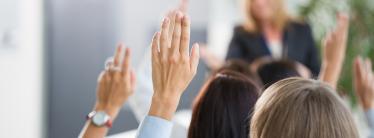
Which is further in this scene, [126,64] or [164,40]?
[126,64]

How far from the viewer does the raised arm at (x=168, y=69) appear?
3.71 feet

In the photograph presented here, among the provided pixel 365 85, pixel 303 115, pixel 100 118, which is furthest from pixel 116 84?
pixel 365 85

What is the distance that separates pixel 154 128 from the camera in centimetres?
112

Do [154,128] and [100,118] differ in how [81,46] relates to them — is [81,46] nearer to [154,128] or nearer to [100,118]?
[100,118]

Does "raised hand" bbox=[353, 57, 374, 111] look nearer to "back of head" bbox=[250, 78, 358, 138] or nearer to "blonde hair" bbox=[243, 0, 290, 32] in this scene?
"back of head" bbox=[250, 78, 358, 138]

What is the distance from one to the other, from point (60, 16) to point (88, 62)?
429 millimetres

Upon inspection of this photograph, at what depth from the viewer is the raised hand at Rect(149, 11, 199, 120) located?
1146 mm

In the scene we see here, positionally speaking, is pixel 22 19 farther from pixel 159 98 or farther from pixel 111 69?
pixel 159 98

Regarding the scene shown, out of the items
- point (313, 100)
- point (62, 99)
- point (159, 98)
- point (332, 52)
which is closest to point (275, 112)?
point (313, 100)

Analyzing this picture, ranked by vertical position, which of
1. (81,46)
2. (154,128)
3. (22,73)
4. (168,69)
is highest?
(168,69)

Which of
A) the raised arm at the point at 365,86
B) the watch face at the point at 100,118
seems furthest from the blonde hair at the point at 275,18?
the watch face at the point at 100,118

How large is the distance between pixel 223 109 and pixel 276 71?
29.2 inches

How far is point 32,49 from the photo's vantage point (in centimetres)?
320

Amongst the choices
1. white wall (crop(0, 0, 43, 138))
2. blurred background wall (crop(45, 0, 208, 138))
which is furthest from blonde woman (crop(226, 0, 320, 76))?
white wall (crop(0, 0, 43, 138))
